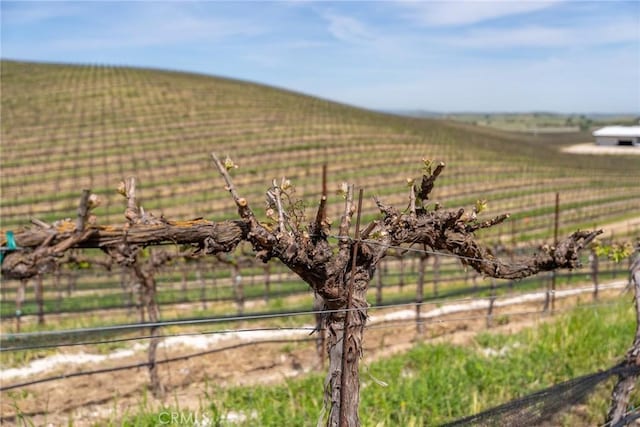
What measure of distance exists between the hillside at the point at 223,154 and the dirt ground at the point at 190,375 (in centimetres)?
1210

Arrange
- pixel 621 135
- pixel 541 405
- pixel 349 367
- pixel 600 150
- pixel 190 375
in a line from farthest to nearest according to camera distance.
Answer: pixel 600 150, pixel 621 135, pixel 190 375, pixel 541 405, pixel 349 367

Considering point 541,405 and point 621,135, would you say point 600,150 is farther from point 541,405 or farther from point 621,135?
point 541,405

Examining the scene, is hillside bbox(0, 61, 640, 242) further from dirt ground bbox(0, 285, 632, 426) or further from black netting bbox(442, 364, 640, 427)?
black netting bbox(442, 364, 640, 427)

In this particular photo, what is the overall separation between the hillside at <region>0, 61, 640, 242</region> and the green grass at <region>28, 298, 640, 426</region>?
558 inches

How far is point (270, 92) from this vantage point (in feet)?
175

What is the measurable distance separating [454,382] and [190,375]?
359 centimetres

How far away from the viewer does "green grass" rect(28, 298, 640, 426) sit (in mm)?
5070

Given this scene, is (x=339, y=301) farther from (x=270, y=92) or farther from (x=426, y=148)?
(x=270, y=92)

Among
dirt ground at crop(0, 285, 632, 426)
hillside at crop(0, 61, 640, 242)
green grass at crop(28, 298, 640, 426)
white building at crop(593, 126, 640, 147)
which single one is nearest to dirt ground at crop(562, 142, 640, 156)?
hillside at crop(0, 61, 640, 242)

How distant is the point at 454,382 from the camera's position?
19.6 ft

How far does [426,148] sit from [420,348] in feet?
99.2

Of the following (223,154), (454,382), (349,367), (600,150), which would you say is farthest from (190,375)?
(600,150)

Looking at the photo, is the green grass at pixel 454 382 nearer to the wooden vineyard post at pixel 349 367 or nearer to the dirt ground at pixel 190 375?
the dirt ground at pixel 190 375

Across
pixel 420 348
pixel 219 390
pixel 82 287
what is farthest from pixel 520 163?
pixel 219 390
